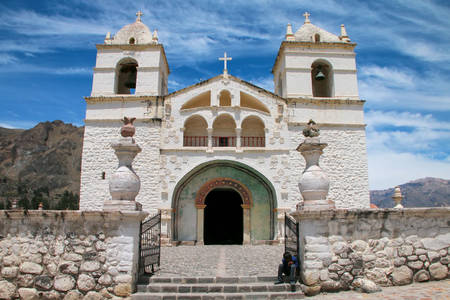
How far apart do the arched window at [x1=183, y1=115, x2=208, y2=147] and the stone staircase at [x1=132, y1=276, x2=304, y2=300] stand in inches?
404

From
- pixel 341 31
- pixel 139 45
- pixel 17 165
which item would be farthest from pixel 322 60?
pixel 17 165

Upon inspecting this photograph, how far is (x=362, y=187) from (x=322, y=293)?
10.4 meters

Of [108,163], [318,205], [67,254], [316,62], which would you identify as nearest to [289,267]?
A: [318,205]

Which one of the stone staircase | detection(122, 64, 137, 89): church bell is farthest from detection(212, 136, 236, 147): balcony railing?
the stone staircase

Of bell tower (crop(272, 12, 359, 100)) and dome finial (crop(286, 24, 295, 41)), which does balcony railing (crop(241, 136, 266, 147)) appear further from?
dome finial (crop(286, 24, 295, 41))

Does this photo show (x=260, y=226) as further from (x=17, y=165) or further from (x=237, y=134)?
(x=17, y=165)

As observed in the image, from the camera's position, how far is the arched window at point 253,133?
16.9m

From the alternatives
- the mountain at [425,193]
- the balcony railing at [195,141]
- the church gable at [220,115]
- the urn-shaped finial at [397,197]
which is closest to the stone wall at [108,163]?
the church gable at [220,115]

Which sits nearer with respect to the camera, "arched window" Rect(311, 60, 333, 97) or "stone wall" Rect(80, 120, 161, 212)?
"stone wall" Rect(80, 120, 161, 212)

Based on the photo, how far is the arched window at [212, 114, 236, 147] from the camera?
16938mm

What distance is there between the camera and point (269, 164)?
1577 cm

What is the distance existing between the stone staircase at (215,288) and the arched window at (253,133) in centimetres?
1029

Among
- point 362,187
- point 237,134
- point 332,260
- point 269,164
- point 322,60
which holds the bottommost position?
point 332,260

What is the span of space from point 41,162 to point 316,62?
72.9 metres
